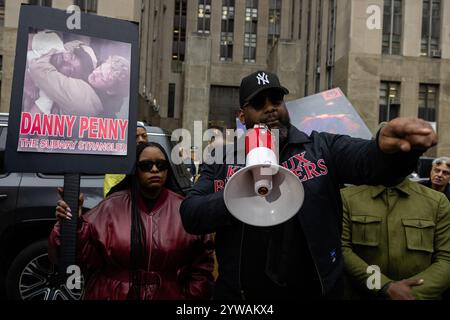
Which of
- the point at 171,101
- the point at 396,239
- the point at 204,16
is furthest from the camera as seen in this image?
the point at 204,16

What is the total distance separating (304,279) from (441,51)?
30965mm

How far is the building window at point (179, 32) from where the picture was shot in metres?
49.5

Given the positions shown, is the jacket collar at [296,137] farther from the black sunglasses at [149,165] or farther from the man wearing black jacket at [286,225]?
the black sunglasses at [149,165]

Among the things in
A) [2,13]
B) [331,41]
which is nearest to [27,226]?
[2,13]

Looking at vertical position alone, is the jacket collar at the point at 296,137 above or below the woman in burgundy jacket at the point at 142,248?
above

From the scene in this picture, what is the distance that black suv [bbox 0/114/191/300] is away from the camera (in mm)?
4766

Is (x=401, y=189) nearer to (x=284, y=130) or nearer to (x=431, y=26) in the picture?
(x=284, y=130)

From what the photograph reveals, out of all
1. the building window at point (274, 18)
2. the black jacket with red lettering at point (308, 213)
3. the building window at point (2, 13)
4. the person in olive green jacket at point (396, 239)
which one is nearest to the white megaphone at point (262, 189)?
the black jacket with red lettering at point (308, 213)

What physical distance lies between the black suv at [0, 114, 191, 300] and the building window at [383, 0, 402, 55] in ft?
88.7

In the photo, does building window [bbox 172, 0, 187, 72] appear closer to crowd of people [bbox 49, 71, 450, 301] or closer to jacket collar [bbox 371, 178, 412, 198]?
A: jacket collar [bbox 371, 178, 412, 198]

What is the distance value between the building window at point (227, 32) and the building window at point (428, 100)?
23.3 meters

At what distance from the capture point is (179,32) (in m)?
49.7

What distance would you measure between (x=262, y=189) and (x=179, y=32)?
166ft

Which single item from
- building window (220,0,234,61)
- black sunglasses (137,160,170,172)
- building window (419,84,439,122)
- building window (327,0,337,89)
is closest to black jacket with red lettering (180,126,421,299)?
black sunglasses (137,160,170,172)
